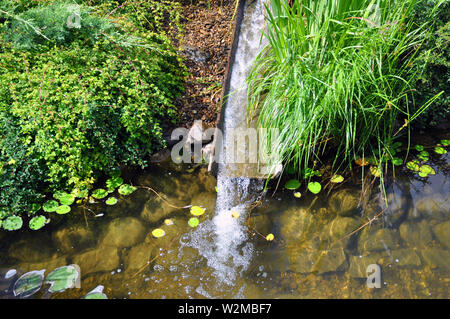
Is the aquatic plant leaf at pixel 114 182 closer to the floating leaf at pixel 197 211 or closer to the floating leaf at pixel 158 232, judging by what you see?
the floating leaf at pixel 158 232

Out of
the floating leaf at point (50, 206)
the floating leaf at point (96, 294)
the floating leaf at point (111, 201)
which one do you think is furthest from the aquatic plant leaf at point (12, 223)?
the floating leaf at point (96, 294)

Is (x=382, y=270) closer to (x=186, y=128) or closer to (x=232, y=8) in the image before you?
(x=186, y=128)

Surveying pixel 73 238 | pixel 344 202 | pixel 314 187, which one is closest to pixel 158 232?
pixel 73 238

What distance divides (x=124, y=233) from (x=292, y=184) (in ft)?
5.69

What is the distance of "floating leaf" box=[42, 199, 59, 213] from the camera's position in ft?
10.7

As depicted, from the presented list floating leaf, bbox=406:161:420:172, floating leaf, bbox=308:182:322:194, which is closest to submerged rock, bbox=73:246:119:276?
floating leaf, bbox=308:182:322:194

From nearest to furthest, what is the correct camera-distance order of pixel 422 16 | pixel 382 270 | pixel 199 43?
pixel 382 270
pixel 422 16
pixel 199 43

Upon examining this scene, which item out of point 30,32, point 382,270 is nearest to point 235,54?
point 30,32

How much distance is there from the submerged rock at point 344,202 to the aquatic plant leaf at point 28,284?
8.76 feet

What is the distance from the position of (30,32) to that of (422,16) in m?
3.99

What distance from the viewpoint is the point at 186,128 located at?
13.0 feet

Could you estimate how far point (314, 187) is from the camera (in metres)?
3.31

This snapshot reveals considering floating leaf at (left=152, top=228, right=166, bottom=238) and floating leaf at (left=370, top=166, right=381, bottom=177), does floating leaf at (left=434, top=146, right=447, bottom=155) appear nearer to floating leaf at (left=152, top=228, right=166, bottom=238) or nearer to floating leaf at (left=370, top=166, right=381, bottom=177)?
floating leaf at (left=370, top=166, right=381, bottom=177)

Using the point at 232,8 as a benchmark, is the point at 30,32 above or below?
below
